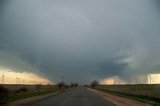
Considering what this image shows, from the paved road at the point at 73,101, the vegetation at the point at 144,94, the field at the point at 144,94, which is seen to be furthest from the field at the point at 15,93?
the field at the point at 144,94

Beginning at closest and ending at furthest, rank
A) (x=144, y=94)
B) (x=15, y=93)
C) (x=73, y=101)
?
1. (x=73, y=101)
2. (x=15, y=93)
3. (x=144, y=94)

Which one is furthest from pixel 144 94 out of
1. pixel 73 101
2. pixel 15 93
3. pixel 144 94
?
pixel 73 101

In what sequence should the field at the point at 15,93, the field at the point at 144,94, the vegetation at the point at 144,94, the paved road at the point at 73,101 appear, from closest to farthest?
the field at the point at 15,93 < the paved road at the point at 73,101 < the vegetation at the point at 144,94 < the field at the point at 144,94

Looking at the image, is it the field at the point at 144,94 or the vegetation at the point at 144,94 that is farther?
the field at the point at 144,94

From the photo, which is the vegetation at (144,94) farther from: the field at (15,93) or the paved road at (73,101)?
the field at (15,93)

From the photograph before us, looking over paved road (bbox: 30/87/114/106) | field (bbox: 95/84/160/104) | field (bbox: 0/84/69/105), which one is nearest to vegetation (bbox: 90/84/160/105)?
field (bbox: 95/84/160/104)

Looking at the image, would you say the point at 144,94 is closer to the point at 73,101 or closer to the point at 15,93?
the point at 15,93

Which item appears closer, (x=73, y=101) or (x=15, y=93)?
(x=73, y=101)

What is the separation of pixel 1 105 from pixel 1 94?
2.11 m

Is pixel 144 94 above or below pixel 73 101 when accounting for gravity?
above

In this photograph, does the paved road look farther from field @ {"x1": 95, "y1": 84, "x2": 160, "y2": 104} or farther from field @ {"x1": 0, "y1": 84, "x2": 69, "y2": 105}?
field @ {"x1": 95, "y1": 84, "x2": 160, "y2": 104}

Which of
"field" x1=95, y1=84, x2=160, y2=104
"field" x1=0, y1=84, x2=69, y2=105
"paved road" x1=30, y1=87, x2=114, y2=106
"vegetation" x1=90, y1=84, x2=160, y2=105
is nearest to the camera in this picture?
"field" x1=0, y1=84, x2=69, y2=105

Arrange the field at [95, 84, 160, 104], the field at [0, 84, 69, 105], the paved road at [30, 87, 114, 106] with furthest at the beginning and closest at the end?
1. the field at [95, 84, 160, 104]
2. the paved road at [30, 87, 114, 106]
3. the field at [0, 84, 69, 105]

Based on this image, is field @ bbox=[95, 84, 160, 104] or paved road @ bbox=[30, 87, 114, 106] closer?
paved road @ bbox=[30, 87, 114, 106]
